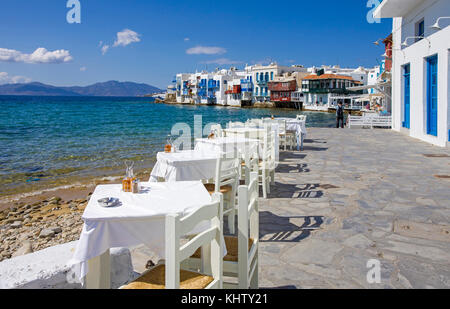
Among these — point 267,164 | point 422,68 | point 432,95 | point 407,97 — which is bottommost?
point 267,164

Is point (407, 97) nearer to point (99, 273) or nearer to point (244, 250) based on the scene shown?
point (244, 250)

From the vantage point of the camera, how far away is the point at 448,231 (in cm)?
460

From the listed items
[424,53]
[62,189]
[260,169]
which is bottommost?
[62,189]

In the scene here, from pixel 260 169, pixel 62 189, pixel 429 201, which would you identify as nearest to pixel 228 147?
pixel 260 169

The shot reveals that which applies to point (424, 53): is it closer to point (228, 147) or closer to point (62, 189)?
point (228, 147)

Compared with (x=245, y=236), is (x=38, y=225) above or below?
below

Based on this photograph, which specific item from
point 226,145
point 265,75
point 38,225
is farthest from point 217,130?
point 265,75

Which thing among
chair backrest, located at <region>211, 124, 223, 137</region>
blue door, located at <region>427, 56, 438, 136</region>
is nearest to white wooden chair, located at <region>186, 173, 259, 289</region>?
chair backrest, located at <region>211, 124, 223, 137</region>

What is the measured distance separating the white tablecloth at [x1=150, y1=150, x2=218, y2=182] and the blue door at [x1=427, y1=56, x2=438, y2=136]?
1075 centimetres

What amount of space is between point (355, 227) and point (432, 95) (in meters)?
11.4

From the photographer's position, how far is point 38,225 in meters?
6.50

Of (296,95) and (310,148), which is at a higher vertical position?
(296,95)
